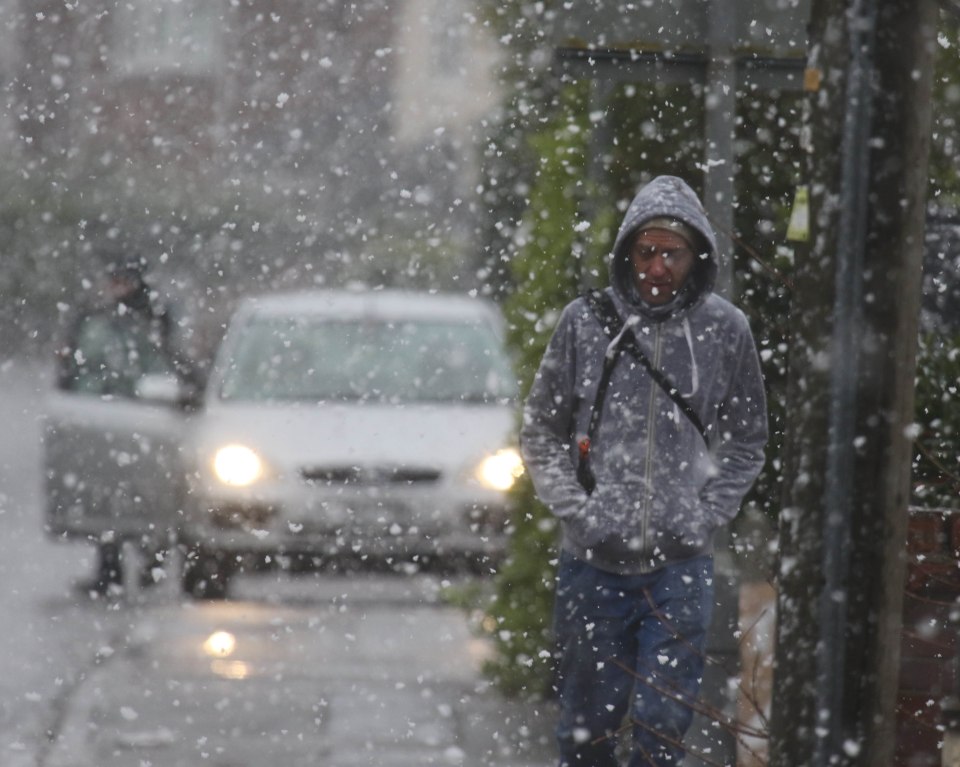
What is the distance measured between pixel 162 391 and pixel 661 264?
17.7 ft

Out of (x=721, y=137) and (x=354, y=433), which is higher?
(x=721, y=137)

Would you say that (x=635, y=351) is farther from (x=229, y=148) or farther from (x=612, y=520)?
(x=229, y=148)

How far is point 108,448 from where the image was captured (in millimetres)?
10203

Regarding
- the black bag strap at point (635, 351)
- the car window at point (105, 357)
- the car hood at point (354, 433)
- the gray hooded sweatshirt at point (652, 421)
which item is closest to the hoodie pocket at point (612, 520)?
the gray hooded sweatshirt at point (652, 421)

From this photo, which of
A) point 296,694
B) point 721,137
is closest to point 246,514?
point 296,694

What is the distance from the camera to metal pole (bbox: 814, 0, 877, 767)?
3.18m

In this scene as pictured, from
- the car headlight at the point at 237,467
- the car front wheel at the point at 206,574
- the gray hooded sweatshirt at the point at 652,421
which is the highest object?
the gray hooded sweatshirt at the point at 652,421

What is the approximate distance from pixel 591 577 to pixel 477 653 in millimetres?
3308

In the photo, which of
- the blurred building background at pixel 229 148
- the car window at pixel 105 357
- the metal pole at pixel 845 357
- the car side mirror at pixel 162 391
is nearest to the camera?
the metal pole at pixel 845 357

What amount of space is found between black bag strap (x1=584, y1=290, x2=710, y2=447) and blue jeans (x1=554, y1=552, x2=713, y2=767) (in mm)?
404

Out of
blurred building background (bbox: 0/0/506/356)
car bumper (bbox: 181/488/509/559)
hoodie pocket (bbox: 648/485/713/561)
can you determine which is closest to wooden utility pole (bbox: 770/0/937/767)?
hoodie pocket (bbox: 648/485/713/561)

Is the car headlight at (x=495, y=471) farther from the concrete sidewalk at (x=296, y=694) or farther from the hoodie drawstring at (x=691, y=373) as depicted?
the hoodie drawstring at (x=691, y=373)

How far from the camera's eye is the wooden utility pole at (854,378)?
10.5 feet

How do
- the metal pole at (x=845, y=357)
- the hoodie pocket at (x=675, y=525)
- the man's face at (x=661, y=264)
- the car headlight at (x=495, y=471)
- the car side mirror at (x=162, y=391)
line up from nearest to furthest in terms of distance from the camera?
the metal pole at (x=845, y=357), the hoodie pocket at (x=675, y=525), the man's face at (x=661, y=264), the car headlight at (x=495, y=471), the car side mirror at (x=162, y=391)
